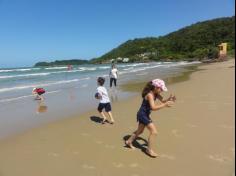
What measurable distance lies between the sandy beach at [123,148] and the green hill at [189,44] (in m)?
65.1

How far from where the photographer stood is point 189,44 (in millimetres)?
112562

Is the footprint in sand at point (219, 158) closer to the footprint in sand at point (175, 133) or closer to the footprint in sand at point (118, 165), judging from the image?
the footprint in sand at point (175, 133)

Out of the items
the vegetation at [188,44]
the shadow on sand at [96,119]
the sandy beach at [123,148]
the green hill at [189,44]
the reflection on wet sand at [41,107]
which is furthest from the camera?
the green hill at [189,44]

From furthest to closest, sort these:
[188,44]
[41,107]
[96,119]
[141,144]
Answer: [188,44] → [41,107] → [96,119] → [141,144]

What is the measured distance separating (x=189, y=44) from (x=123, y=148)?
4427 inches

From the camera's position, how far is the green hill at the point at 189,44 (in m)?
88.6

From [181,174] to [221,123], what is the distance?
2640 mm

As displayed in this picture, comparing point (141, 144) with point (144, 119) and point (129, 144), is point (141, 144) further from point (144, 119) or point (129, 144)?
point (144, 119)

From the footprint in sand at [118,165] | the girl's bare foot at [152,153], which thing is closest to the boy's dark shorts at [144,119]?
the girl's bare foot at [152,153]

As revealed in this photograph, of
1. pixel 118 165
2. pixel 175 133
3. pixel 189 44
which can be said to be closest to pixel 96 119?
pixel 175 133

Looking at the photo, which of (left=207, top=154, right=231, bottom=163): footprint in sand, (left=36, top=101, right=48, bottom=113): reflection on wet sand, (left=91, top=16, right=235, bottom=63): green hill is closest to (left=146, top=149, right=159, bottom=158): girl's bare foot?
(left=207, top=154, right=231, bottom=163): footprint in sand

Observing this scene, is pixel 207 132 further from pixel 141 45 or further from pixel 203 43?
→ pixel 141 45

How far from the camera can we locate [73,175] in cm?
436

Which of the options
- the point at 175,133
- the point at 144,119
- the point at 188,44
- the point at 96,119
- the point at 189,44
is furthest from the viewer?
the point at 188,44
